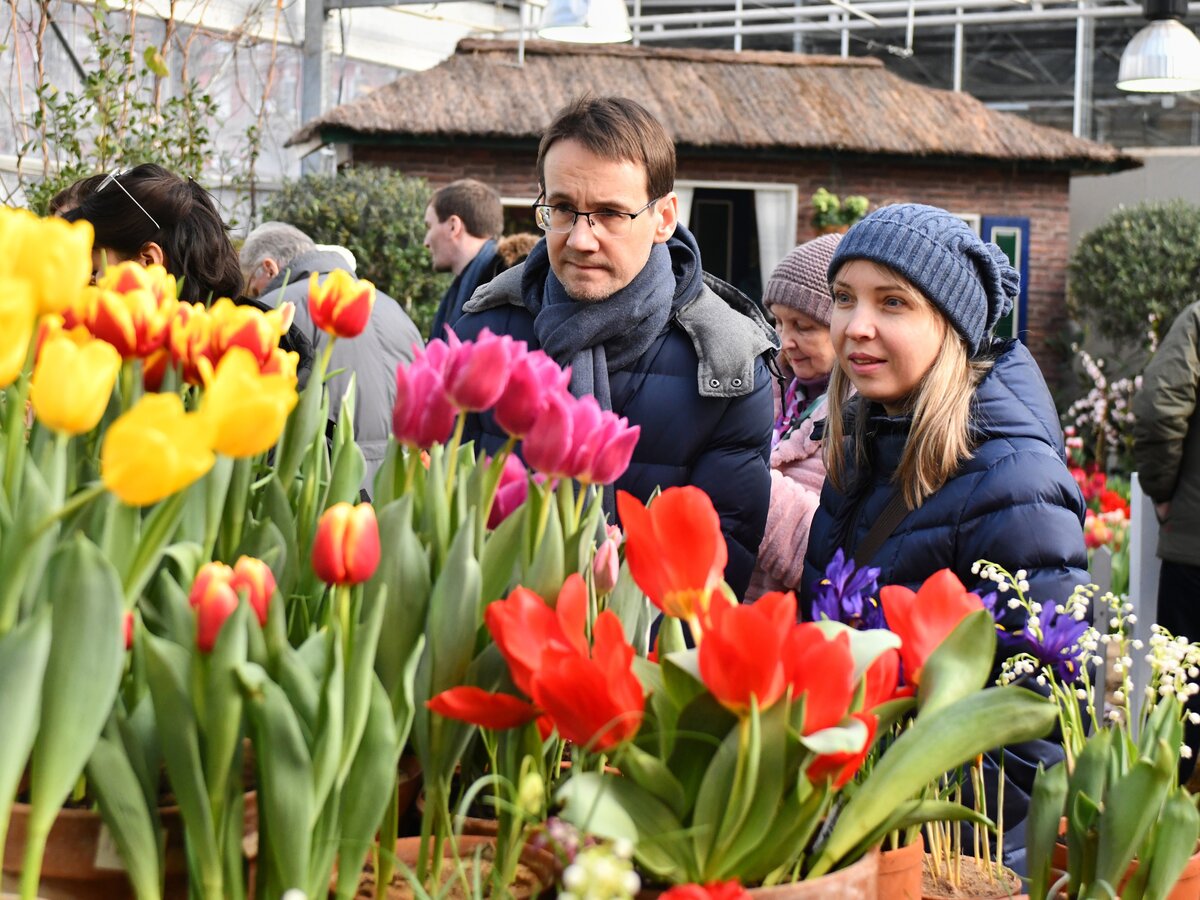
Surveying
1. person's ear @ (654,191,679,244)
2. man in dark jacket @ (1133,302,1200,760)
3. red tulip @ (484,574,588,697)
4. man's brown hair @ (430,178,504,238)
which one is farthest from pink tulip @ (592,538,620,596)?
man's brown hair @ (430,178,504,238)

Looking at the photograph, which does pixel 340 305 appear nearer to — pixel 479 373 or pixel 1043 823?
pixel 479 373

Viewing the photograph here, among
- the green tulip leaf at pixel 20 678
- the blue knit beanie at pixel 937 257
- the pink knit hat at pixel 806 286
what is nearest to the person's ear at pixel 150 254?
the blue knit beanie at pixel 937 257

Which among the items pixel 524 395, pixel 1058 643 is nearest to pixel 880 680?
pixel 524 395

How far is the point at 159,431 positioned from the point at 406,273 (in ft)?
31.1

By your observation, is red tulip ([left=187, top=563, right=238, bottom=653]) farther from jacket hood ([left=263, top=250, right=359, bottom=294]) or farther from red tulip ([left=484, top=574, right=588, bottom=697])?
jacket hood ([left=263, top=250, right=359, bottom=294])

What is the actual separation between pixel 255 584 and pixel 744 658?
0.27m

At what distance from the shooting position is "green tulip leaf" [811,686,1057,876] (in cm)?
88

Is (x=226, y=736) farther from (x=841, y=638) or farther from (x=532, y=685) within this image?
(x=841, y=638)

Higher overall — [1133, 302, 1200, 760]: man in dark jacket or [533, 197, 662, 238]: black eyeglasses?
[533, 197, 662, 238]: black eyeglasses

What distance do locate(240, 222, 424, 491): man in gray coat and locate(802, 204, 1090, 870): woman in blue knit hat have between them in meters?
1.39

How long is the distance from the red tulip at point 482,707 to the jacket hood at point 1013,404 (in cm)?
147

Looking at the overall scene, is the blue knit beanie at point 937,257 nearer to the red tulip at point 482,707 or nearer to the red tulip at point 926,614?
the red tulip at point 926,614

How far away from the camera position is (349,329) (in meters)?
1.07

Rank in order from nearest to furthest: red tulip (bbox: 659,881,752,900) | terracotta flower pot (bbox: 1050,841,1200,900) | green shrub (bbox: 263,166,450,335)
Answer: red tulip (bbox: 659,881,752,900), terracotta flower pot (bbox: 1050,841,1200,900), green shrub (bbox: 263,166,450,335)
